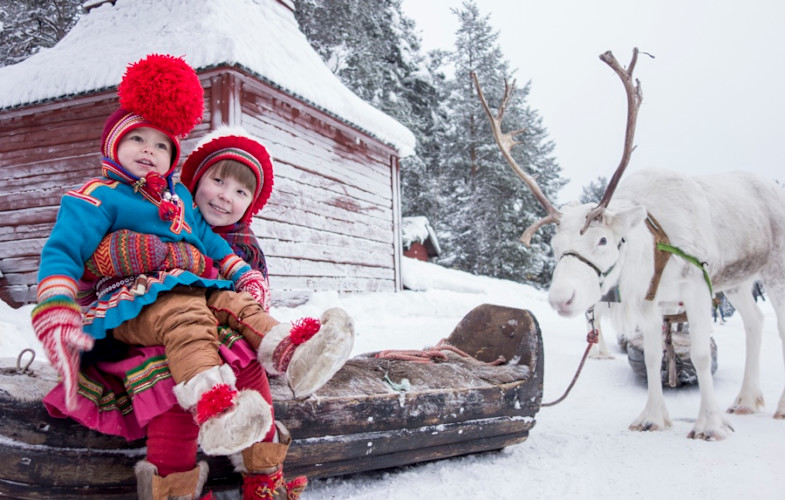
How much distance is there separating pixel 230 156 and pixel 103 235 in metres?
0.65

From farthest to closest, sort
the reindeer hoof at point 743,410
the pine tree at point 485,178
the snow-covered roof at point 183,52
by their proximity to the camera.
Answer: the pine tree at point 485,178
the snow-covered roof at point 183,52
the reindeer hoof at point 743,410

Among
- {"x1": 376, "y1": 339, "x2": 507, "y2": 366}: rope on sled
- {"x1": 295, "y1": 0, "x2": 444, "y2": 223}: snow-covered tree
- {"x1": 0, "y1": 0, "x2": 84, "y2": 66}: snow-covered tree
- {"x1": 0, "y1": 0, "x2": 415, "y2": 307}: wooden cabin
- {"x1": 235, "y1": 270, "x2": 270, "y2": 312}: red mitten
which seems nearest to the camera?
{"x1": 235, "y1": 270, "x2": 270, "y2": 312}: red mitten

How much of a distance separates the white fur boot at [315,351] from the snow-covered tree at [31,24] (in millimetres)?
14227

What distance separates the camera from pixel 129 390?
152cm

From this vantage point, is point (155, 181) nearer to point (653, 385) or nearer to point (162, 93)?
point (162, 93)

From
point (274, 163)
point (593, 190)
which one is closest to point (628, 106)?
point (274, 163)

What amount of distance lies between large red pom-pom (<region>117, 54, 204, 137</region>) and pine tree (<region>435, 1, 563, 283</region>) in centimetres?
1846

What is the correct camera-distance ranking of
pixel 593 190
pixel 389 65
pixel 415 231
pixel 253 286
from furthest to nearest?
pixel 593 190 < pixel 415 231 < pixel 389 65 < pixel 253 286

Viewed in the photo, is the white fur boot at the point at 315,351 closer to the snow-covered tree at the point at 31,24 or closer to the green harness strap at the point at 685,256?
the green harness strap at the point at 685,256

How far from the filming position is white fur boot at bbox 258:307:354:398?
1.47m

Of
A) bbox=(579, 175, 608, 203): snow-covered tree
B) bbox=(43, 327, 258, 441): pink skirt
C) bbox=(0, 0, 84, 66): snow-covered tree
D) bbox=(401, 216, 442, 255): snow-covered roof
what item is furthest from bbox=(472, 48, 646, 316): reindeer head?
bbox=(579, 175, 608, 203): snow-covered tree

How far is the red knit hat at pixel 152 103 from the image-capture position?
1709mm

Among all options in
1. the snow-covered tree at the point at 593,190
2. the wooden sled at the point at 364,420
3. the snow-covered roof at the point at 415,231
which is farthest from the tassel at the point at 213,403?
the snow-covered tree at the point at 593,190

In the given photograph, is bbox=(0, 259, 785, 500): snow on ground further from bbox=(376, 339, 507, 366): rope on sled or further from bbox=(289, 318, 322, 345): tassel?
bbox=(289, 318, 322, 345): tassel
